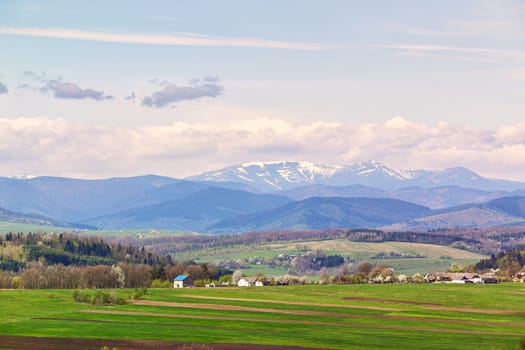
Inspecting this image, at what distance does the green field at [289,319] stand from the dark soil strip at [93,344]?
114 inches

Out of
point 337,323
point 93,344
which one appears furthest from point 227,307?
point 93,344

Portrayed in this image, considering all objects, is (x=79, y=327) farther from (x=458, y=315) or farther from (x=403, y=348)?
(x=458, y=315)

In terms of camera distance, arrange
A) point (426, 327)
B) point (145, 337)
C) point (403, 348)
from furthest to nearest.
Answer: point (426, 327), point (145, 337), point (403, 348)

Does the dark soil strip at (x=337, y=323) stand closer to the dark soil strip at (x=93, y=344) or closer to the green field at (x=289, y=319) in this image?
the green field at (x=289, y=319)

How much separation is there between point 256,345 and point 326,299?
76473mm

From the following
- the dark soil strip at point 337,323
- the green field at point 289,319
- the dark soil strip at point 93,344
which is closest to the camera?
the dark soil strip at point 93,344

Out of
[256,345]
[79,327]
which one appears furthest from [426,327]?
[79,327]

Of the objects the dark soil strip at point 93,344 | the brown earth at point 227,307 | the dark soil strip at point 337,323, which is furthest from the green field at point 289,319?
the dark soil strip at point 93,344

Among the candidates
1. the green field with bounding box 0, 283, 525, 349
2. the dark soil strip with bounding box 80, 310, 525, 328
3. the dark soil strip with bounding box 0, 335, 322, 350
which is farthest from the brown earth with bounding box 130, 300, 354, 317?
the dark soil strip with bounding box 0, 335, 322, 350

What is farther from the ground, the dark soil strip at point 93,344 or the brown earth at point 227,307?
the brown earth at point 227,307

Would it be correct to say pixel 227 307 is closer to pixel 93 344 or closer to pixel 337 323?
pixel 337 323

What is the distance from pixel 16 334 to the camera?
108 meters

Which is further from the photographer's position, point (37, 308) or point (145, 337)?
point (37, 308)

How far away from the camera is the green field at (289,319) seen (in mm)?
107750
